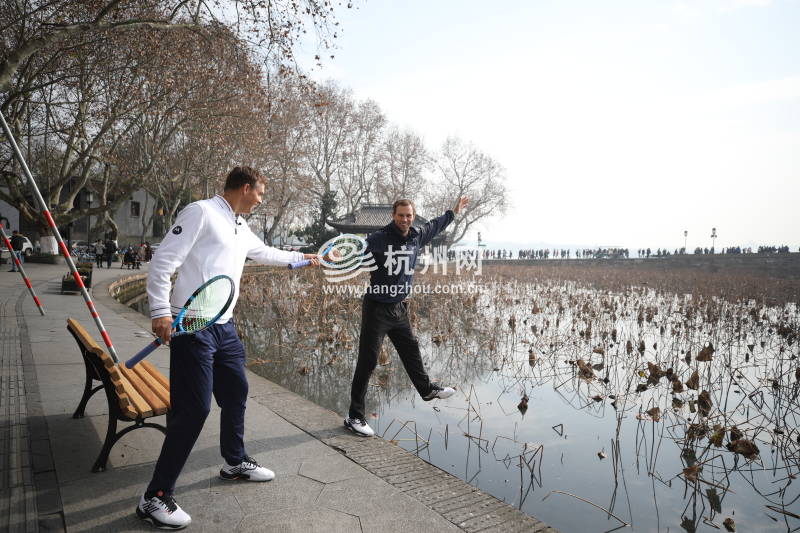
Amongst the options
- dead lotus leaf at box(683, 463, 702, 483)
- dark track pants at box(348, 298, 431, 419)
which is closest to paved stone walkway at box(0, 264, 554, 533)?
dark track pants at box(348, 298, 431, 419)

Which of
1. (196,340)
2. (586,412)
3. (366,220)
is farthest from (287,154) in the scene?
(196,340)

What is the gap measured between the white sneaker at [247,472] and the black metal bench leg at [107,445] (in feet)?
2.18

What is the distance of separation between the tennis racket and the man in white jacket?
1.6 inches

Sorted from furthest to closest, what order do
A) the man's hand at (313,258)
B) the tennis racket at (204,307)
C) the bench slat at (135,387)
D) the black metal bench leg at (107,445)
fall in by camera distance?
the man's hand at (313,258) < the black metal bench leg at (107,445) < the bench slat at (135,387) < the tennis racket at (204,307)

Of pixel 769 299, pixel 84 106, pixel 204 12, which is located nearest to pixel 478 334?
pixel 204 12

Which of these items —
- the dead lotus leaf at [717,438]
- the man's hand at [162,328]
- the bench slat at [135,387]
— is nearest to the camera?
the man's hand at [162,328]

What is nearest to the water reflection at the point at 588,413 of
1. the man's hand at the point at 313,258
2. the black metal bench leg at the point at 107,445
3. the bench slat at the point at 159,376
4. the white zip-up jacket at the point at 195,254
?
the man's hand at the point at 313,258

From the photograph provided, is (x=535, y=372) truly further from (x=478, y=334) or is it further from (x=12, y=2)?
(x=12, y=2)

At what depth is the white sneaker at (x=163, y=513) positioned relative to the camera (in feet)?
7.77

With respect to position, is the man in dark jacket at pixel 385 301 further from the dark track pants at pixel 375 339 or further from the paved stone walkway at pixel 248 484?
the paved stone walkway at pixel 248 484

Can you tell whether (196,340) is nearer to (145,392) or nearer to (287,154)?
(145,392)

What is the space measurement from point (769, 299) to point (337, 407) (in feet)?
52.5

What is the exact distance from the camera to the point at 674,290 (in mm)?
19438

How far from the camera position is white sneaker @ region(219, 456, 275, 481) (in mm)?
2900
